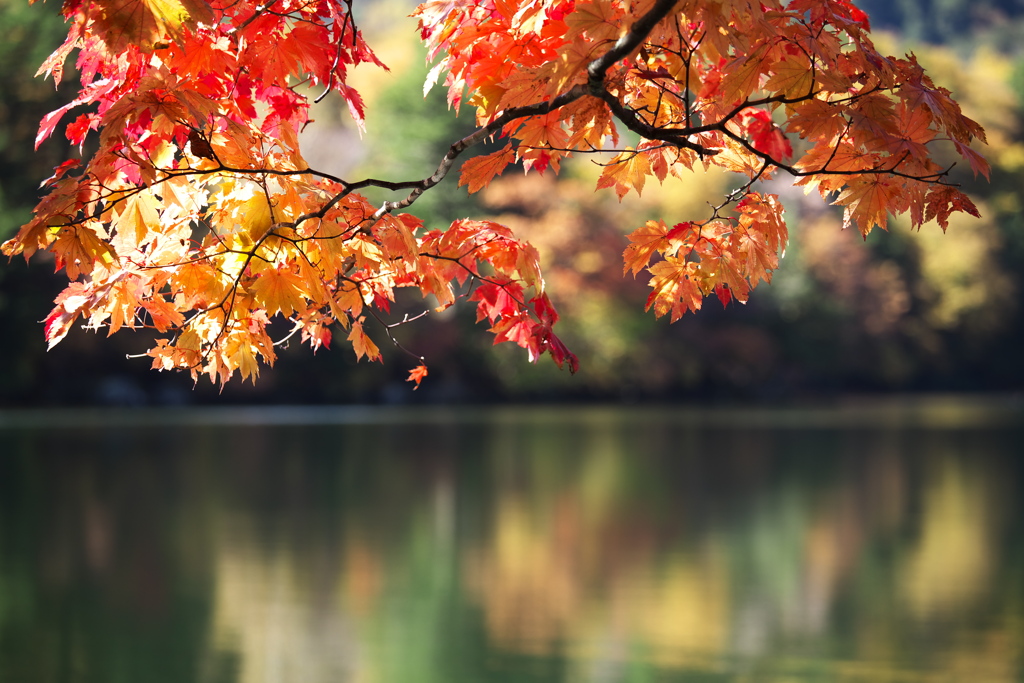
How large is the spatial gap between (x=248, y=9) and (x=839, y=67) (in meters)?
0.98

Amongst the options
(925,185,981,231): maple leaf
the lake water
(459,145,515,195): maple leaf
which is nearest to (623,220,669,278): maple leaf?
(459,145,515,195): maple leaf

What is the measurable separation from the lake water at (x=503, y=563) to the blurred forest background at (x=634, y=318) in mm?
7302

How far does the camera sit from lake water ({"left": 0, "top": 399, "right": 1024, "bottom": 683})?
6250 mm

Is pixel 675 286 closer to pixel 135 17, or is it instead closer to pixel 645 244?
pixel 645 244

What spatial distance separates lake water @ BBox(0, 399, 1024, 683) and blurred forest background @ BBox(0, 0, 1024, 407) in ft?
24.0

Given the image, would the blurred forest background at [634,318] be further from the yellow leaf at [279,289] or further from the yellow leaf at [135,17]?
the yellow leaf at [135,17]

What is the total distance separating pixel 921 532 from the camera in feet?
34.3

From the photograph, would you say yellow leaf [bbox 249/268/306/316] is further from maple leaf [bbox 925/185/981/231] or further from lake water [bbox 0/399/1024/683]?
lake water [bbox 0/399/1024/683]

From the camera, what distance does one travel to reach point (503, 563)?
883cm

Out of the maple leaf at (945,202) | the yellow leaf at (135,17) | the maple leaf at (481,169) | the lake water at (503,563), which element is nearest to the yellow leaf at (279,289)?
the maple leaf at (481,169)

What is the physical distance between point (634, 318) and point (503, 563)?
2126cm

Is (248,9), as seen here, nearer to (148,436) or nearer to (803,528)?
(803,528)

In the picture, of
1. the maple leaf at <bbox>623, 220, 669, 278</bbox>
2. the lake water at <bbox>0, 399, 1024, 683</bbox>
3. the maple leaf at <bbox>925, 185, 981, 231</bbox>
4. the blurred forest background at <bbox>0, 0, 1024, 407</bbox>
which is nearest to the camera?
the maple leaf at <bbox>925, 185, 981, 231</bbox>

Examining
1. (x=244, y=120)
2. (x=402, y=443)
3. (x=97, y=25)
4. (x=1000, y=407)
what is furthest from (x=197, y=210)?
(x=1000, y=407)
